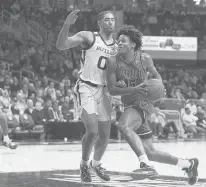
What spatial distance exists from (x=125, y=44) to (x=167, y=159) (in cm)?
135

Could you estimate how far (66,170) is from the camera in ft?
28.5

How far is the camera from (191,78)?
91.7 ft

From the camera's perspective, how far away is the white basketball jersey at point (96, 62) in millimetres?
7344

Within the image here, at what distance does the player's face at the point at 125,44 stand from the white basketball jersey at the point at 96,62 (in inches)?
19.3

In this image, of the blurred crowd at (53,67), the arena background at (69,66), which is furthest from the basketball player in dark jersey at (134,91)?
the blurred crowd at (53,67)

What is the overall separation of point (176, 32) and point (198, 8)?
1.54 metres

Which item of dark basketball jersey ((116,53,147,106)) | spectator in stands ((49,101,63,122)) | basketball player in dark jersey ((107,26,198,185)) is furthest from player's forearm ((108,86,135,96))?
spectator in stands ((49,101,63,122))

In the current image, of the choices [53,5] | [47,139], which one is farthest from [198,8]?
[47,139]

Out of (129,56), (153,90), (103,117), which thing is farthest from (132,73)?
(103,117)

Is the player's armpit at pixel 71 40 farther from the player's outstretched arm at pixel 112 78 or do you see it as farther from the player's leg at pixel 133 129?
the player's leg at pixel 133 129

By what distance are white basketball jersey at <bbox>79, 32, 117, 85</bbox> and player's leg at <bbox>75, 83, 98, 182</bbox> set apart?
0.13m

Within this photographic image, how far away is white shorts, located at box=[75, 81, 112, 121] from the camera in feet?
23.9

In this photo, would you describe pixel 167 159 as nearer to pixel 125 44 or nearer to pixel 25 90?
pixel 125 44

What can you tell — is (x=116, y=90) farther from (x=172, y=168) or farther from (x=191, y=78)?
(x=191, y=78)
